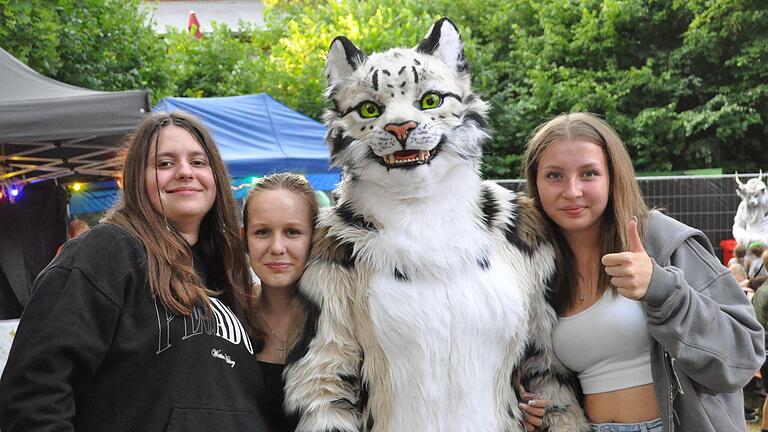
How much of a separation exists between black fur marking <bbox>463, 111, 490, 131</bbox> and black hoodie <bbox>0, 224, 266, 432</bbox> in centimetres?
107

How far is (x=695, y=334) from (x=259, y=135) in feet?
20.1

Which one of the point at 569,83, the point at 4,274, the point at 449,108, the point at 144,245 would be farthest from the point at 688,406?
the point at 569,83

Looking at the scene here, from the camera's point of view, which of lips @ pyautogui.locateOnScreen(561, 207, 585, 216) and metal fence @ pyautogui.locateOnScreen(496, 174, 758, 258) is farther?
metal fence @ pyautogui.locateOnScreen(496, 174, 758, 258)

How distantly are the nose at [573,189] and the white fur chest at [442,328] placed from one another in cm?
36

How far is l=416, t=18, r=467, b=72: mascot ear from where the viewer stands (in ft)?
8.13

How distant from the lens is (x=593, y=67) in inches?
545

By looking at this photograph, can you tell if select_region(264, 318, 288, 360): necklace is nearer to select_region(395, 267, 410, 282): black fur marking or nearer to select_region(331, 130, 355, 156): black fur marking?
select_region(395, 267, 410, 282): black fur marking

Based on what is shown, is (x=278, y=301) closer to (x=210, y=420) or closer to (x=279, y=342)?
(x=279, y=342)

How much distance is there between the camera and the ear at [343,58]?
2.48 metres

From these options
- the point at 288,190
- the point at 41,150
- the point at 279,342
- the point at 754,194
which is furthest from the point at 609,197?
the point at 754,194

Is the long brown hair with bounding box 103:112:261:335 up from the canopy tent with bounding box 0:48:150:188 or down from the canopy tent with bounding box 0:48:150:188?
A: down

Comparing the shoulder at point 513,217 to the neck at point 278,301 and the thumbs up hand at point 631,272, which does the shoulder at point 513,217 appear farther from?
the neck at point 278,301

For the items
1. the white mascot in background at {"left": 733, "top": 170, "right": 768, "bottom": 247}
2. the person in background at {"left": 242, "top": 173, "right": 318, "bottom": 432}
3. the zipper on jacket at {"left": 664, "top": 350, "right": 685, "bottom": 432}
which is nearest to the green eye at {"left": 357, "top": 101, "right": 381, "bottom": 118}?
the person in background at {"left": 242, "top": 173, "right": 318, "bottom": 432}

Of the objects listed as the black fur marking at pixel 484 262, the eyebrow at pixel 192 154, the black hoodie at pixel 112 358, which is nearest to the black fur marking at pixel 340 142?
the eyebrow at pixel 192 154
